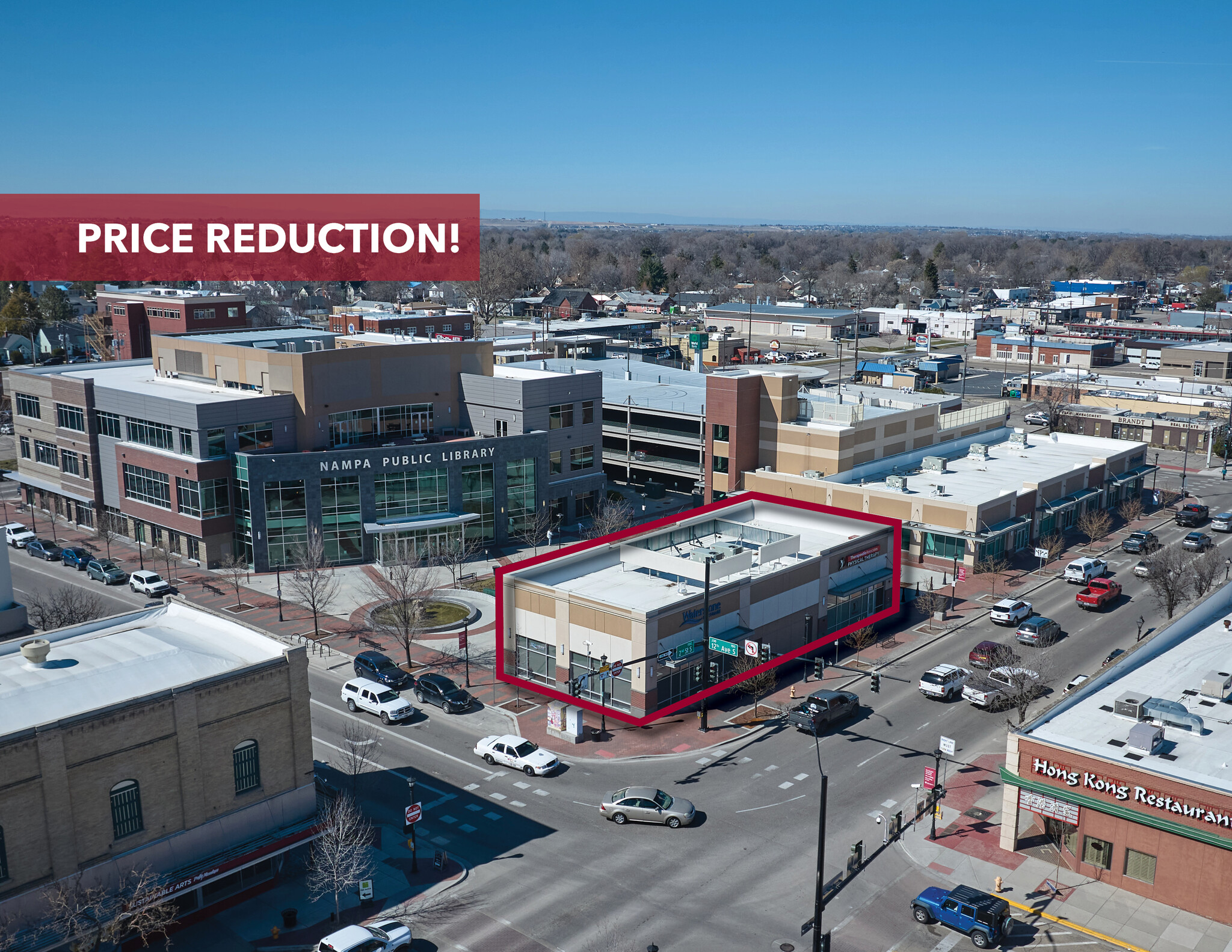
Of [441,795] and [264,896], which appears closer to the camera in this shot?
[264,896]

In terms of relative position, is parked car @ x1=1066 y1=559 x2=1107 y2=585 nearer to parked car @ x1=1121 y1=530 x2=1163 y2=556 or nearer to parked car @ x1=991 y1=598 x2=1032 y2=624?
parked car @ x1=1121 y1=530 x2=1163 y2=556

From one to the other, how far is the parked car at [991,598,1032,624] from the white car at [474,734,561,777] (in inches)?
1114

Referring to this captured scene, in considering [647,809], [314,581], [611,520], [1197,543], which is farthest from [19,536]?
[1197,543]

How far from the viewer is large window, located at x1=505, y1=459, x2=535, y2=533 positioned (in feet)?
234

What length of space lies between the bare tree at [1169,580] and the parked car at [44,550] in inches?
2614

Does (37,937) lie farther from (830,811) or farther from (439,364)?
(439,364)

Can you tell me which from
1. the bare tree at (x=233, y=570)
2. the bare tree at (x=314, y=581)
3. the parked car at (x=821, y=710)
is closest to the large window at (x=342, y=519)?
the bare tree at (x=314, y=581)

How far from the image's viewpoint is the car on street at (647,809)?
36.4 metres

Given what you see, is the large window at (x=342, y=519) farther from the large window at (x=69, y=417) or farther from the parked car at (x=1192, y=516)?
the parked car at (x=1192, y=516)

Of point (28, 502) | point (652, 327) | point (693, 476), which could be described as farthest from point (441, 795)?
point (652, 327)

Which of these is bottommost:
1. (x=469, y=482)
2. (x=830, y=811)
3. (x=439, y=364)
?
(x=830, y=811)

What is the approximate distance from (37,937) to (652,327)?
15693 centimetres

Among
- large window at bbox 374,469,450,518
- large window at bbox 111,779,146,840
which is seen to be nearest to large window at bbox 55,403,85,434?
large window at bbox 374,469,450,518

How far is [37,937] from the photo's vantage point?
27094mm
